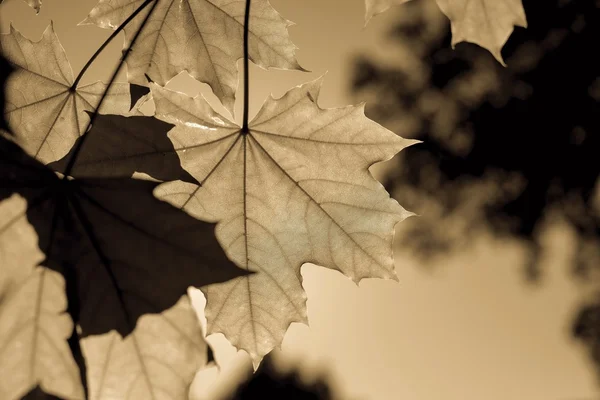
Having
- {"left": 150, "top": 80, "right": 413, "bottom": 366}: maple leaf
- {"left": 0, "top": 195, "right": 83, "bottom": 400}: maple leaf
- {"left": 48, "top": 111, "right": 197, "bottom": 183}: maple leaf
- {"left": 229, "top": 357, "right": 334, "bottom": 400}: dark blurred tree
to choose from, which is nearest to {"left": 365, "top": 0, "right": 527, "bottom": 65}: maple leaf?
{"left": 150, "top": 80, "right": 413, "bottom": 366}: maple leaf

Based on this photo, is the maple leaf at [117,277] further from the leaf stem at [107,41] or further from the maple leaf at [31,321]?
the leaf stem at [107,41]

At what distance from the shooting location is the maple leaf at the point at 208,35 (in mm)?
1244

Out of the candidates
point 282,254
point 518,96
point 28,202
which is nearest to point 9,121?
point 28,202

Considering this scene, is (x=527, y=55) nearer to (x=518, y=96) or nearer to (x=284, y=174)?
(x=518, y=96)

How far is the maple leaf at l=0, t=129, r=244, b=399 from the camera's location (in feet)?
2.98

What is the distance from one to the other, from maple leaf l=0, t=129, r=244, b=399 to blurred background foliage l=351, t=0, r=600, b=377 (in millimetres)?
10231

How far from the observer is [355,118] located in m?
1.14

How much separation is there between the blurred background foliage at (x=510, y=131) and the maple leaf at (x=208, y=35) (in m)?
9.85

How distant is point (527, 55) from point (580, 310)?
4931 millimetres

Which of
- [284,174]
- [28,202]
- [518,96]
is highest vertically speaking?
[518,96]

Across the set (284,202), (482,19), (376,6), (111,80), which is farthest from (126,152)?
(482,19)

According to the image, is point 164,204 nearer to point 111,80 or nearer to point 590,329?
point 111,80

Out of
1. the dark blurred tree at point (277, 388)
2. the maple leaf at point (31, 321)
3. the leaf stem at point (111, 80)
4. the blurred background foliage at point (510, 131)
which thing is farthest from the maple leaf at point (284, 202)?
the dark blurred tree at point (277, 388)

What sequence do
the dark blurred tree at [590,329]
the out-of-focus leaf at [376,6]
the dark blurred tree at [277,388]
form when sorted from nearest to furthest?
1. the out-of-focus leaf at [376,6]
2. the dark blurred tree at [590,329]
3. the dark blurred tree at [277,388]
